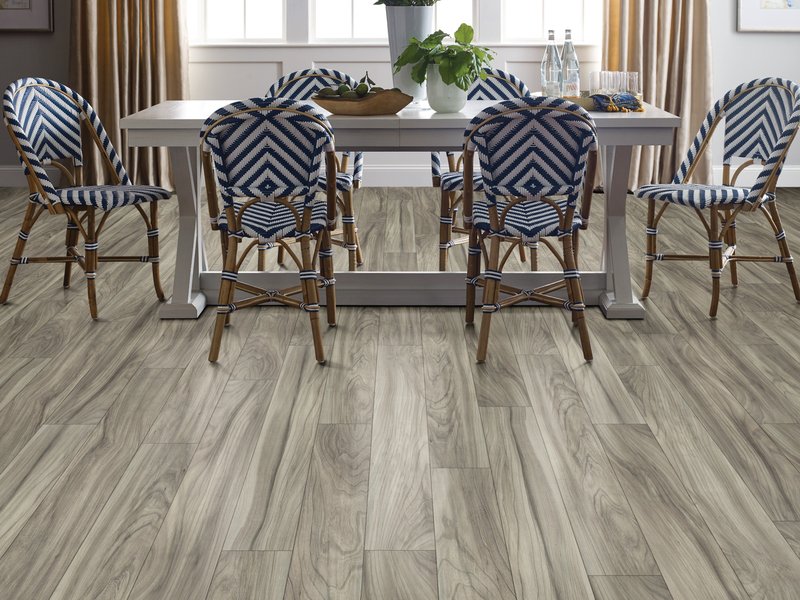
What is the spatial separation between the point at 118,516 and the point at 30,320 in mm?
1712

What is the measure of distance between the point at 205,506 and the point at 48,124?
2231 millimetres

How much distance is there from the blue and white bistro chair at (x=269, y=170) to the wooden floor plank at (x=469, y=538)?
98 centimetres

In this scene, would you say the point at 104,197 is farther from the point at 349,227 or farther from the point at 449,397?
the point at 449,397

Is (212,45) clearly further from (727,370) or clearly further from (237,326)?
(727,370)

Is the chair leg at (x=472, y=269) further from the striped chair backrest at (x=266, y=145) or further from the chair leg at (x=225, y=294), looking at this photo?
the chair leg at (x=225, y=294)

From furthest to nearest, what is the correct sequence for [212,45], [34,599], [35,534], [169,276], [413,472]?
[212,45] → [169,276] → [413,472] → [35,534] → [34,599]

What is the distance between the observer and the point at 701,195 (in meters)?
3.73

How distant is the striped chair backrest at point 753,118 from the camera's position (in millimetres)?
3904

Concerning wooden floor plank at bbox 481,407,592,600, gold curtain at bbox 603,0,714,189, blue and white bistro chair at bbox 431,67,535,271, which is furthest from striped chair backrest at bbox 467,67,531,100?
wooden floor plank at bbox 481,407,592,600

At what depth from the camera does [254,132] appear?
316cm

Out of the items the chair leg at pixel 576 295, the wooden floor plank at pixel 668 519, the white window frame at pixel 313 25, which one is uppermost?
the white window frame at pixel 313 25

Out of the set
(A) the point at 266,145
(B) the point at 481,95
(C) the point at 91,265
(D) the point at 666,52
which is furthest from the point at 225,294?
(D) the point at 666,52

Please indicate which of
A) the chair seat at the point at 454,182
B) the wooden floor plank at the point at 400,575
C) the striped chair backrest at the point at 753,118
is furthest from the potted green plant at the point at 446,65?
the wooden floor plank at the point at 400,575

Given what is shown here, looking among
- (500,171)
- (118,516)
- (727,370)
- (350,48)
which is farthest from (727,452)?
(350,48)
